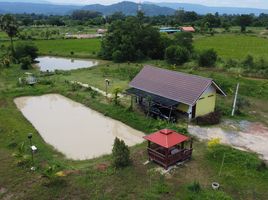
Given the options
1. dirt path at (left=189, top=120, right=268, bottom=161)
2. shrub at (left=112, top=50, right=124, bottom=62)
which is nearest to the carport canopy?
dirt path at (left=189, top=120, right=268, bottom=161)

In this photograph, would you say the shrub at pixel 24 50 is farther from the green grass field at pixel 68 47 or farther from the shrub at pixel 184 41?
the shrub at pixel 184 41

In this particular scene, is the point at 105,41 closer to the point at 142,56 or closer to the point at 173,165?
the point at 142,56

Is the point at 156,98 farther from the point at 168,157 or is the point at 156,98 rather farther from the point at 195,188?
the point at 195,188

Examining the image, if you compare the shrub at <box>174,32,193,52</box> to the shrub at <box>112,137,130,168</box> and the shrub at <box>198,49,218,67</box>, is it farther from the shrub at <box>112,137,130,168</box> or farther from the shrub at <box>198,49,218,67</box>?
the shrub at <box>112,137,130,168</box>

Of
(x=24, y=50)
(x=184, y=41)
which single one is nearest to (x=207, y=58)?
(x=184, y=41)

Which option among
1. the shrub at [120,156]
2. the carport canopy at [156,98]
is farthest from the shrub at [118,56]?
the shrub at [120,156]

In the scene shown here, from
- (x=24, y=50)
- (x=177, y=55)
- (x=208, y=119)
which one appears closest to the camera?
(x=208, y=119)
